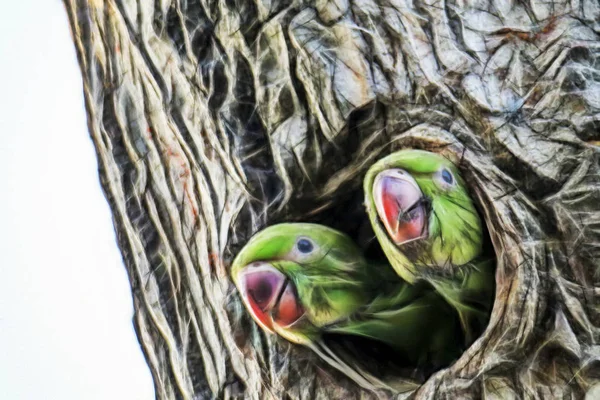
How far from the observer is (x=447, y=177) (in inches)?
17.4

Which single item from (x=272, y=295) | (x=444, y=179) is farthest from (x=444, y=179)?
(x=272, y=295)

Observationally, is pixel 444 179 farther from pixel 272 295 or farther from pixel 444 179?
pixel 272 295

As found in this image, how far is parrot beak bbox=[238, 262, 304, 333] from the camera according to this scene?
45 centimetres

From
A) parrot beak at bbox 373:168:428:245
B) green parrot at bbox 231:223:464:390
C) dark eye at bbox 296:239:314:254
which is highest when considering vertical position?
parrot beak at bbox 373:168:428:245

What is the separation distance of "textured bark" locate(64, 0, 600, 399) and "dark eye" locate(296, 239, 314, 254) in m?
0.02

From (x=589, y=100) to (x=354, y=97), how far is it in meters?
0.12

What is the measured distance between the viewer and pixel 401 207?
43 cm

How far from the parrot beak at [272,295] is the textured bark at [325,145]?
3cm

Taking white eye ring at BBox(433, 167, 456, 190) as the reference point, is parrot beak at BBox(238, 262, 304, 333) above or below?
below

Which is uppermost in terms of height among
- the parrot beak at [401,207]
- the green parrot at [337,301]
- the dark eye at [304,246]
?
the parrot beak at [401,207]

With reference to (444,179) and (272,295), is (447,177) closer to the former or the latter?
(444,179)

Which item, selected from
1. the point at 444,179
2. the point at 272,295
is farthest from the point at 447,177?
the point at 272,295

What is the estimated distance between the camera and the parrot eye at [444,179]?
439mm

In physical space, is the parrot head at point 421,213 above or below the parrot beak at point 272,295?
above
